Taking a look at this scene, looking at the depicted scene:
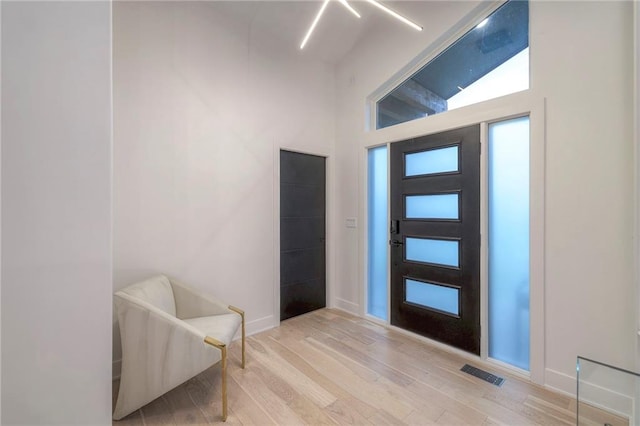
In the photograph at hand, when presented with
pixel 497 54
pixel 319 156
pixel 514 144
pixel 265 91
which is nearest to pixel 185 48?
pixel 265 91

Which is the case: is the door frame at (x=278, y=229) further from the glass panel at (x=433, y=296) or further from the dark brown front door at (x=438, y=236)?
the glass panel at (x=433, y=296)

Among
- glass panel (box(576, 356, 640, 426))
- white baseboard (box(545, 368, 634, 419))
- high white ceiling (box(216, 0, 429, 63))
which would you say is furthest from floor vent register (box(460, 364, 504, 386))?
high white ceiling (box(216, 0, 429, 63))

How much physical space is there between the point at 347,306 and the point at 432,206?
173 cm

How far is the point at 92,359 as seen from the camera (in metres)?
1.06

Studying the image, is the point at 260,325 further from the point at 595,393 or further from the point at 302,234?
the point at 595,393

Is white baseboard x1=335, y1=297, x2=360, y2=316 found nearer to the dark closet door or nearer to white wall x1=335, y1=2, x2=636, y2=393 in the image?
the dark closet door

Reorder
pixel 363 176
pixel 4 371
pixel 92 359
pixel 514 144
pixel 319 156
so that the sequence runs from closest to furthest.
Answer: pixel 4 371 < pixel 92 359 < pixel 514 144 < pixel 363 176 < pixel 319 156

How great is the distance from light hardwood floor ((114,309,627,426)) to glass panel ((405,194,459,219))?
132 cm

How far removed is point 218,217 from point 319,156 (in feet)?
5.23

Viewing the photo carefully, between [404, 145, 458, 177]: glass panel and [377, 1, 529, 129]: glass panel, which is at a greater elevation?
[377, 1, 529, 129]: glass panel

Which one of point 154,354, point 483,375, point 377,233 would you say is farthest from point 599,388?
point 154,354

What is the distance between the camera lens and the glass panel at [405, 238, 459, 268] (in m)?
2.62

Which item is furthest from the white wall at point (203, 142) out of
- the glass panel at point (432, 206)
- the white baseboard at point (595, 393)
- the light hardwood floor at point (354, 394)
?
the white baseboard at point (595, 393)

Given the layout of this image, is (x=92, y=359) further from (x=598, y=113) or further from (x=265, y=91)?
(x=598, y=113)
